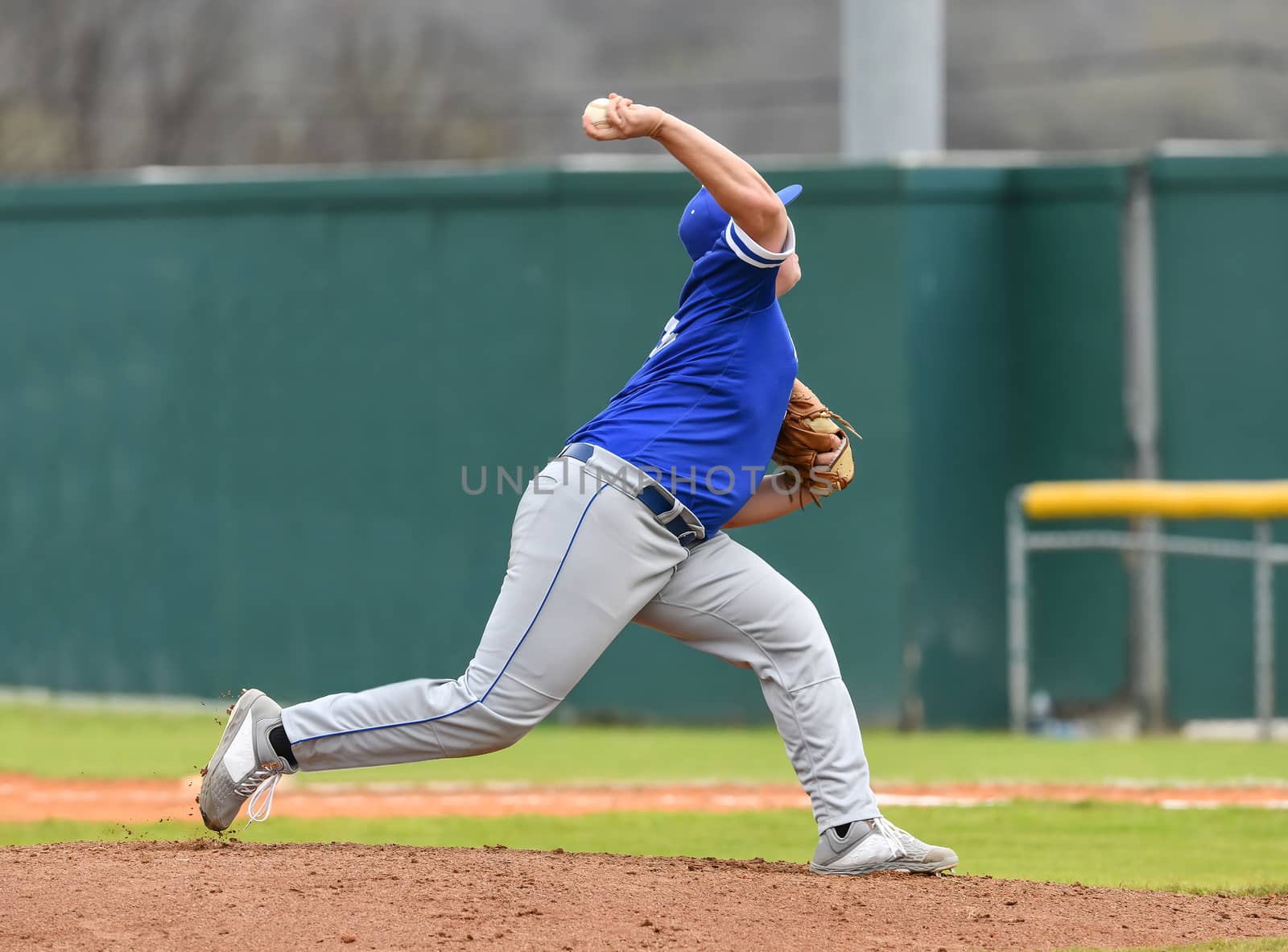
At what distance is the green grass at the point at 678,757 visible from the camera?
357 inches

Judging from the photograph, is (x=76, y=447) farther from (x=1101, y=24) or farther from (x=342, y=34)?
(x=1101, y=24)

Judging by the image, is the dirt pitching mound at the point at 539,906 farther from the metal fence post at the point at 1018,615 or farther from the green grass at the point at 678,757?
the metal fence post at the point at 1018,615

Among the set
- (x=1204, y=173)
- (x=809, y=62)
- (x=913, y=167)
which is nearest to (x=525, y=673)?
(x=913, y=167)

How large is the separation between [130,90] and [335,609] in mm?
27509

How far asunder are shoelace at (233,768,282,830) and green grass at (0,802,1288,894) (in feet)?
4.96

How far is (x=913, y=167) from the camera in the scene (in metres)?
10.9

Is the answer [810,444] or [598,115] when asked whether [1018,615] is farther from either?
[598,115]

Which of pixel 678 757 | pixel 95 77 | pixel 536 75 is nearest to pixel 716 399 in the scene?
pixel 678 757

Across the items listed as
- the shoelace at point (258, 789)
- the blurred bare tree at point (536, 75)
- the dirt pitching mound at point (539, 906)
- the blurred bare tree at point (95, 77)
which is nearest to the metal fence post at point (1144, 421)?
the dirt pitching mound at point (539, 906)

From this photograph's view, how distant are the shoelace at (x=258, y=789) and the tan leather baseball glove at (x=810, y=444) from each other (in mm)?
1618

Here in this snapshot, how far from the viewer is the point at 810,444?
17.9 ft

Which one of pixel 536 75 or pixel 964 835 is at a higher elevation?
pixel 536 75

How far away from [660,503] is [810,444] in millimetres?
611

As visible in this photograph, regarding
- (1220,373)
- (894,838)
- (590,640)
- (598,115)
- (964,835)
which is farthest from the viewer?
(1220,373)
